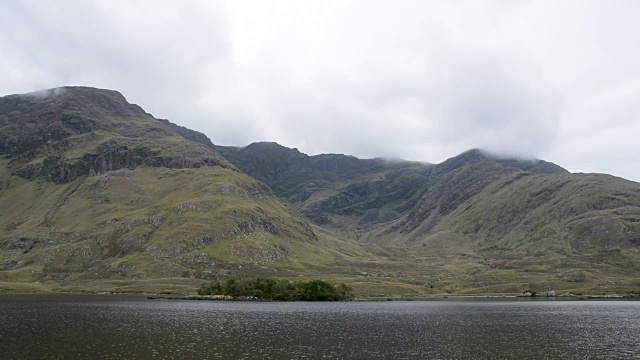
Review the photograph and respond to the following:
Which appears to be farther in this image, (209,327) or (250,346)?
(209,327)

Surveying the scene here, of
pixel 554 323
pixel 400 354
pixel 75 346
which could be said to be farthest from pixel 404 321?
pixel 75 346

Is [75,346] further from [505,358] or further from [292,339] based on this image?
[505,358]

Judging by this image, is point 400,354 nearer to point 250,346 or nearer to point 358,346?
point 358,346

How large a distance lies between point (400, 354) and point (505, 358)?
1607cm

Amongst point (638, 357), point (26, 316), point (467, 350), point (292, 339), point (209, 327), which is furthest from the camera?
point (26, 316)

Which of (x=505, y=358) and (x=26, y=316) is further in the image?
(x=26, y=316)

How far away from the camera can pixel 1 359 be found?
64.9 m

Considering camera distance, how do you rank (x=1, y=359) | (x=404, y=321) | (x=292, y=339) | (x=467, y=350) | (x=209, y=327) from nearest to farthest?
1. (x=1, y=359)
2. (x=467, y=350)
3. (x=292, y=339)
4. (x=209, y=327)
5. (x=404, y=321)

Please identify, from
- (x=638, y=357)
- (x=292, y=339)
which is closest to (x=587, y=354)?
(x=638, y=357)

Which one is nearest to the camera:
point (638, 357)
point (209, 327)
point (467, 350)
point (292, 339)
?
point (638, 357)

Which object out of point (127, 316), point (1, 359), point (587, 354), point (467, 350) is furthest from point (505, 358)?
point (127, 316)

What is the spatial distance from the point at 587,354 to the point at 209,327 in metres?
76.5

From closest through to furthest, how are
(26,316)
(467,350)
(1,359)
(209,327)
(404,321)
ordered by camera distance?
(1,359) < (467,350) < (209,327) < (26,316) < (404,321)

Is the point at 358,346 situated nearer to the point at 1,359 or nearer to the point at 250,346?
the point at 250,346
